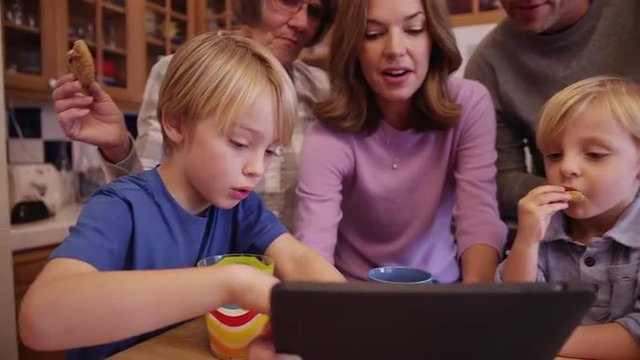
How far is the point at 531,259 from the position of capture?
78 centimetres

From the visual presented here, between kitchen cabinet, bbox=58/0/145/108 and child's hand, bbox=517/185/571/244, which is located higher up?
kitchen cabinet, bbox=58/0/145/108

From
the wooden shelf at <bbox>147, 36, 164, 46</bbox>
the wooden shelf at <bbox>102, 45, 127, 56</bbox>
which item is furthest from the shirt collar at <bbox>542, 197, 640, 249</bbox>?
the wooden shelf at <bbox>147, 36, 164, 46</bbox>

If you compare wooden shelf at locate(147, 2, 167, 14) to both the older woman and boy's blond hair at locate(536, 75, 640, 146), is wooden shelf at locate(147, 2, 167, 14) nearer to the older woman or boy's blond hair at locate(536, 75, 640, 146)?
the older woman

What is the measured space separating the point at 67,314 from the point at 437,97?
2.64 feet

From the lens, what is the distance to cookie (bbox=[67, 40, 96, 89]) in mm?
812

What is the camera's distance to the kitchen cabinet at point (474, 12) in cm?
241

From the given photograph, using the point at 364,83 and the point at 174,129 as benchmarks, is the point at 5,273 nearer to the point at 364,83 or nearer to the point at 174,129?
the point at 174,129

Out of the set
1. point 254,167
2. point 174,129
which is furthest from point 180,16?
point 254,167

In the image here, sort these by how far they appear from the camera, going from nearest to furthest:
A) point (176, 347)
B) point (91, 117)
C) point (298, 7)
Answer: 1. point (176, 347)
2. point (91, 117)
3. point (298, 7)

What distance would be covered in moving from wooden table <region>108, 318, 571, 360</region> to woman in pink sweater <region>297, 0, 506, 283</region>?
0.35 meters

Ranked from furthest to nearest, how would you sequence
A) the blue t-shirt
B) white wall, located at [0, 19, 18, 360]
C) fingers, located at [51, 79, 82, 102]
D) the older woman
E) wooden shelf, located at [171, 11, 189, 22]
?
wooden shelf, located at [171, 11, 189, 22], white wall, located at [0, 19, 18, 360], the older woman, fingers, located at [51, 79, 82, 102], the blue t-shirt

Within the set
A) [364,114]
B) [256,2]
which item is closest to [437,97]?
[364,114]

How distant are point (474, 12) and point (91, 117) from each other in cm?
196

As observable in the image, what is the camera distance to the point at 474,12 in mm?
2443
